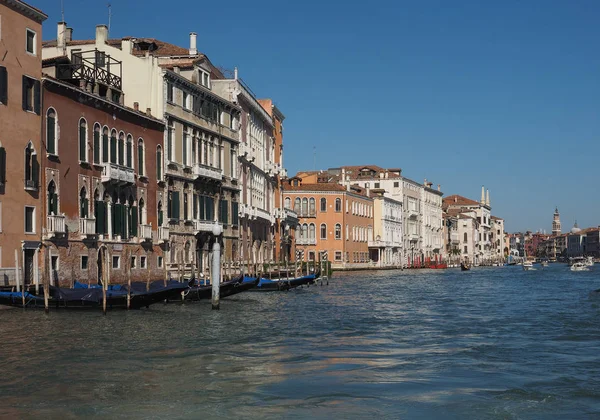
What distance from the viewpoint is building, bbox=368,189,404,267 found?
7069 cm

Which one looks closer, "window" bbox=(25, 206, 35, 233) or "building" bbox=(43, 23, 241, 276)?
"window" bbox=(25, 206, 35, 233)

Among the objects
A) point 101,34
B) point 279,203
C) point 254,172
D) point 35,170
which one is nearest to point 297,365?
point 35,170

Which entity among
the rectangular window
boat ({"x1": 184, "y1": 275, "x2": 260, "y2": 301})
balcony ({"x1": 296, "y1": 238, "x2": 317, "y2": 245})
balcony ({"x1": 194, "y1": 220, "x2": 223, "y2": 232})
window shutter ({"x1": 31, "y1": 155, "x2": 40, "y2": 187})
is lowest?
boat ({"x1": 184, "y1": 275, "x2": 260, "y2": 301})

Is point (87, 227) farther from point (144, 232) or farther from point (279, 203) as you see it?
point (279, 203)

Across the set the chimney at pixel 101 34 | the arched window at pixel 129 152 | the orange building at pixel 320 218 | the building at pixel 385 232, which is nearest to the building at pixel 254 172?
the chimney at pixel 101 34

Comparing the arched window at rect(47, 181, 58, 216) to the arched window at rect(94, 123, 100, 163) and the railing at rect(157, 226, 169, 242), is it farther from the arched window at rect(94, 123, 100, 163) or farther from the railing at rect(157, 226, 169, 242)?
the railing at rect(157, 226, 169, 242)

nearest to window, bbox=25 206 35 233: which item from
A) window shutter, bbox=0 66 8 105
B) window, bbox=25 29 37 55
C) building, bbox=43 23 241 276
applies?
window shutter, bbox=0 66 8 105

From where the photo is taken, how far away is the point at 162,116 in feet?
94.7

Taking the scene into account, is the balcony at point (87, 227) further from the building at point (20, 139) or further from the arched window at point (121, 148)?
the arched window at point (121, 148)

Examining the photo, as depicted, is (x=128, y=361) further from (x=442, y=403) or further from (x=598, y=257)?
(x=598, y=257)

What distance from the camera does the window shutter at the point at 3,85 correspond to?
67.6ft

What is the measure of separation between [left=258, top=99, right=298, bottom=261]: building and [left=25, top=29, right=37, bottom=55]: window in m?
24.3

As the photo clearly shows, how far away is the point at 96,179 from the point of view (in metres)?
24.7

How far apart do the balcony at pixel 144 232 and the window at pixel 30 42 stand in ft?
23.8
